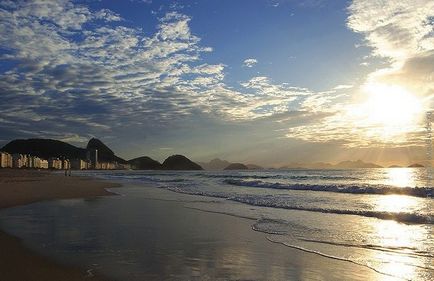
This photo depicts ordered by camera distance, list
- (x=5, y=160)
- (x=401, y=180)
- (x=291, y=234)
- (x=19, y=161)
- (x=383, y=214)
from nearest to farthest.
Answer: (x=291, y=234)
(x=383, y=214)
(x=401, y=180)
(x=5, y=160)
(x=19, y=161)

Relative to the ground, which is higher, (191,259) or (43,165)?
(43,165)

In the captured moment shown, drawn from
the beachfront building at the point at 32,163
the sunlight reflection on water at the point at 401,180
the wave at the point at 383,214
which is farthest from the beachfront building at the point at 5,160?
the wave at the point at 383,214

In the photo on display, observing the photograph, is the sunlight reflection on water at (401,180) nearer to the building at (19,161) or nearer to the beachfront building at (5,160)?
the beachfront building at (5,160)

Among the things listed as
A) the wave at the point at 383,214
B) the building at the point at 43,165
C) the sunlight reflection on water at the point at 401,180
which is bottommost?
the sunlight reflection on water at the point at 401,180

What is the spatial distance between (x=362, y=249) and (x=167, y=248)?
4.73 metres

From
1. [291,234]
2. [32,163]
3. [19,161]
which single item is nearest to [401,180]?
[291,234]

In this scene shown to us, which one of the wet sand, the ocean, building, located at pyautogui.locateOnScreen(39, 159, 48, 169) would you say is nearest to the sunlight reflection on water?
the ocean

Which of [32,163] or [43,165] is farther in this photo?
[43,165]

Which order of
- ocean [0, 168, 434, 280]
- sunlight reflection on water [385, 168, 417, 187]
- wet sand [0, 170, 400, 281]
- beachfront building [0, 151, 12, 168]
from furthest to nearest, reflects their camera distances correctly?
beachfront building [0, 151, 12, 168] < sunlight reflection on water [385, 168, 417, 187] < ocean [0, 168, 434, 280] < wet sand [0, 170, 400, 281]

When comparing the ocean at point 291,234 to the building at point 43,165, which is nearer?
the ocean at point 291,234

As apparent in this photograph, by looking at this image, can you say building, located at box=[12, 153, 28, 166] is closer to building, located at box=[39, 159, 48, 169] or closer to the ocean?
building, located at box=[39, 159, 48, 169]

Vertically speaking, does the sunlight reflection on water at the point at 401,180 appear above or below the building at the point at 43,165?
below

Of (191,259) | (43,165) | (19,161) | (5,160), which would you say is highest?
(5,160)

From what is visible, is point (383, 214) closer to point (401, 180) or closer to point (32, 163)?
point (401, 180)
